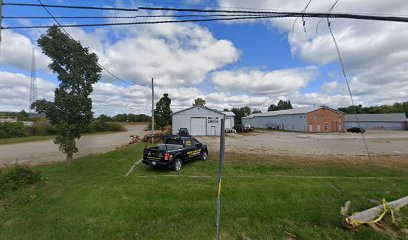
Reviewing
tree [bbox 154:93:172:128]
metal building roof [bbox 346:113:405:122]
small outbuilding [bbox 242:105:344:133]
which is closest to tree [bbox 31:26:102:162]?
tree [bbox 154:93:172:128]

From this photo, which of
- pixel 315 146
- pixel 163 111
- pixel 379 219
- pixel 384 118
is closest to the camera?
pixel 379 219

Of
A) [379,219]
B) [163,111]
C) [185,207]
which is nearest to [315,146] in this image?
[379,219]

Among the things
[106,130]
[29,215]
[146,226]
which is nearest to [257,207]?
[146,226]

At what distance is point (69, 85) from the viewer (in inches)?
472

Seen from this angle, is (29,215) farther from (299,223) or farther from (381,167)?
(381,167)

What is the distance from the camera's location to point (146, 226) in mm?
5219

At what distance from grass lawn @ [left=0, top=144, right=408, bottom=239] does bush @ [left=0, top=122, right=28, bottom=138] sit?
115 feet

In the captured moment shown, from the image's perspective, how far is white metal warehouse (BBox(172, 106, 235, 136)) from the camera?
126 feet

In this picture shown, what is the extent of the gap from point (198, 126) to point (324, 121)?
32.7 metres

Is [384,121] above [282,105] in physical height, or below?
below

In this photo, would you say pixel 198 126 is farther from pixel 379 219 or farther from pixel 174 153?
pixel 379 219

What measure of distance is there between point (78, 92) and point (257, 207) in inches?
405

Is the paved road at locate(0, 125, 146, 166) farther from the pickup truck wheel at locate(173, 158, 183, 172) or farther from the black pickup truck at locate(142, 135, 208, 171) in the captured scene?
the pickup truck wheel at locate(173, 158, 183, 172)

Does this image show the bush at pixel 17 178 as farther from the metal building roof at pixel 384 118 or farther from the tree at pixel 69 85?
the metal building roof at pixel 384 118
